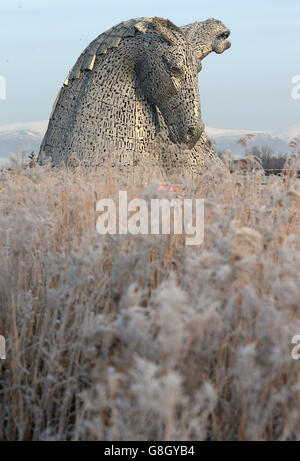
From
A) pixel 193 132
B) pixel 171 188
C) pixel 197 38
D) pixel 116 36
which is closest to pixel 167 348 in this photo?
pixel 171 188

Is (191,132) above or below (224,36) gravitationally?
below

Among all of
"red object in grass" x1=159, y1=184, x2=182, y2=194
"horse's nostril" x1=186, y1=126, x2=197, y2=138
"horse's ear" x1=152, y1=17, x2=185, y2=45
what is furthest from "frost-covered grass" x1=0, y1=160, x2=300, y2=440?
"horse's ear" x1=152, y1=17, x2=185, y2=45

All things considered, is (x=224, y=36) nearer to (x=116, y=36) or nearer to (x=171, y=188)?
(x=116, y=36)

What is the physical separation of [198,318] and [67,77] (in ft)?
18.3

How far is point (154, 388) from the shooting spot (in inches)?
38.9

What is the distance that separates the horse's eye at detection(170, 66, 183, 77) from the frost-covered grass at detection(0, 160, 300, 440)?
3.43 m

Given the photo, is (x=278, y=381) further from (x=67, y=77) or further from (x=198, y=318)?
(x=67, y=77)

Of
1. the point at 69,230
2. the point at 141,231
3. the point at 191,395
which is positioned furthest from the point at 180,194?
the point at 191,395

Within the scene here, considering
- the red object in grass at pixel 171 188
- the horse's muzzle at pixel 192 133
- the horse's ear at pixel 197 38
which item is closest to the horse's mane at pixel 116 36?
the horse's muzzle at pixel 192 133

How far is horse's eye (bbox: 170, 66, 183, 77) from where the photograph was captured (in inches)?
208

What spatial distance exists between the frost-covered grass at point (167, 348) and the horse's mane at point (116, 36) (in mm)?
3717

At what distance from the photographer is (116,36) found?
18.5ft

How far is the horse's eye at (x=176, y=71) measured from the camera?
17.3 ft

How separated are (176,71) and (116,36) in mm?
924
